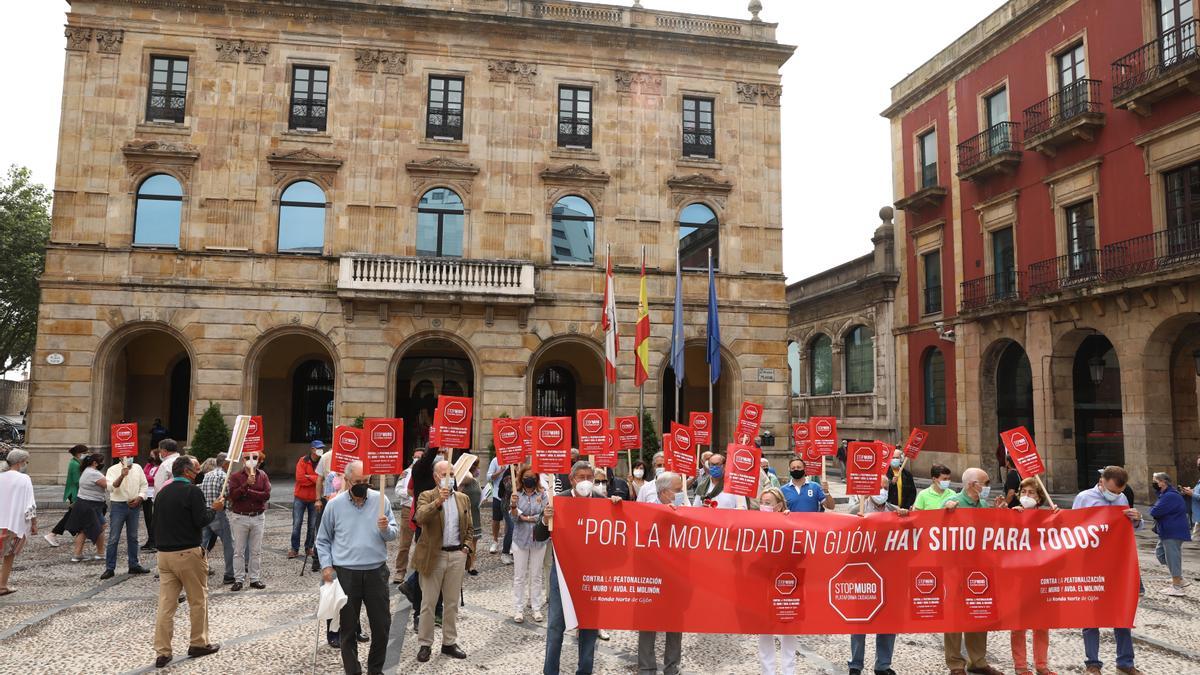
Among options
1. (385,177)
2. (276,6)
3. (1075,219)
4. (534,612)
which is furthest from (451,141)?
(1075,219)

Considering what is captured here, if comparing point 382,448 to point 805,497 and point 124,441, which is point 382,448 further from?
point 124,441

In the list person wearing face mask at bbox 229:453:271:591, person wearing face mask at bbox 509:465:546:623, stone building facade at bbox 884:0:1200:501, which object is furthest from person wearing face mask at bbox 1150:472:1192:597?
person wearing face mask at bbox 229:453:271:591

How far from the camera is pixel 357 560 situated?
718 cm

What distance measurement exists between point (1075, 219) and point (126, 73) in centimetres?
2937

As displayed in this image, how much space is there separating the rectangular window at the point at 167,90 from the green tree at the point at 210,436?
9.24 metres

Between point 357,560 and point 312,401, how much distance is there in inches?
834

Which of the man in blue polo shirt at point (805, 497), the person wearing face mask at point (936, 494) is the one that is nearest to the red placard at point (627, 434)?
the man in blue polo shirt at point (805, 497)

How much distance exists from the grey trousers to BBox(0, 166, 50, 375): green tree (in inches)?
1192

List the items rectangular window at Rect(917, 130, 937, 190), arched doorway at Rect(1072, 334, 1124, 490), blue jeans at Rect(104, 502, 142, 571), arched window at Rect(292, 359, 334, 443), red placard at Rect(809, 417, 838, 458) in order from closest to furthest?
blue jeans at Rect(104, 502, 142, 571) < red placard at Rect(809, 417, 838, 458) < arched doorway at Rect(1072, 334, 1124, 490) < arched window at Rect(292, 359, 334, 443) < rectangular window at Rect(917, 130, 937, 190)

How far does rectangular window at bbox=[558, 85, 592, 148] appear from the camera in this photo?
82.0 ft

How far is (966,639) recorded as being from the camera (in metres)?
7.48

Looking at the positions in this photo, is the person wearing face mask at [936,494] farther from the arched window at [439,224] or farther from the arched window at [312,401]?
the arched window at [312,401]

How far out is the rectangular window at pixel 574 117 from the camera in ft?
82.0

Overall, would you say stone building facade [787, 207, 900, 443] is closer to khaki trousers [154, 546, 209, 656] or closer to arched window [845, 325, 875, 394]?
arched window [845, 325, 875, 394]
